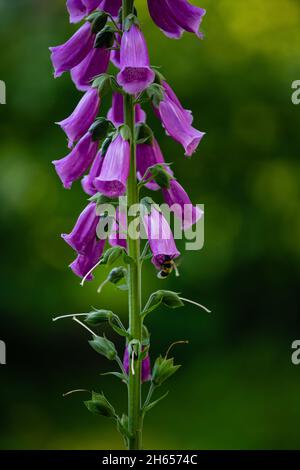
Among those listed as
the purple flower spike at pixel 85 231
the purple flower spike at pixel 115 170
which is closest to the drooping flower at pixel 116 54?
the purple flower spike at pixel 115 170

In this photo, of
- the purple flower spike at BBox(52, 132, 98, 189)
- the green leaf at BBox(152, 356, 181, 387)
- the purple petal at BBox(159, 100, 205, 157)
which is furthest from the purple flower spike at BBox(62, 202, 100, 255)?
the green leaf at BBox(152, 356, 181, 387)

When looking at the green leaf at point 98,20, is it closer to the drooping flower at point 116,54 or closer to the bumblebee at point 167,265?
→ the drooping flower at point 116,54

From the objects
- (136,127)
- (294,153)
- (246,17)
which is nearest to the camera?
(136,127)

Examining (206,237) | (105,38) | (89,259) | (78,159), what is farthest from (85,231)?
(206,237)

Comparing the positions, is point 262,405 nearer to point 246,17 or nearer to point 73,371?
point 73,371

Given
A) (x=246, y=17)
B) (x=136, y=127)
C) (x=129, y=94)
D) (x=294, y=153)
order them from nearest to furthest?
(x=129, y=94) < (x=136, y=127) < (x=246, y=17) < (x=294, y=153)

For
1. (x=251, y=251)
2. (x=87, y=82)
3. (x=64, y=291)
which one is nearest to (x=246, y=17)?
(x=251, y=251)

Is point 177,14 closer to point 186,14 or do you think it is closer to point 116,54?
point 186,14
